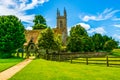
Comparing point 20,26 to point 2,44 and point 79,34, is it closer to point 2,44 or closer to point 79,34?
point 2,44

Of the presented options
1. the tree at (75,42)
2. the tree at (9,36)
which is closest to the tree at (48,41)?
the tree at (9,36)

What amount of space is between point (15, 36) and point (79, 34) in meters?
26.8

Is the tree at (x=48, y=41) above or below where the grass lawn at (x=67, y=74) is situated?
above

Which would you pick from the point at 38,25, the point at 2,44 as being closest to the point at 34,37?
the point at 38,25

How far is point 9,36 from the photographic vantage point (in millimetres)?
50469

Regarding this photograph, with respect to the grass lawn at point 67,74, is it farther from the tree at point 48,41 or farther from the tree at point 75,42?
the tree at point 75,42

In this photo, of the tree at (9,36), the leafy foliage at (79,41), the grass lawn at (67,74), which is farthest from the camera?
the leafy foliage at (79,41)

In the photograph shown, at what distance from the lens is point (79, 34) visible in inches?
2891

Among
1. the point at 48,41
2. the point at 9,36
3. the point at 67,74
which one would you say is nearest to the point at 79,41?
the point at 48,41

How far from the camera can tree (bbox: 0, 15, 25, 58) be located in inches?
1980

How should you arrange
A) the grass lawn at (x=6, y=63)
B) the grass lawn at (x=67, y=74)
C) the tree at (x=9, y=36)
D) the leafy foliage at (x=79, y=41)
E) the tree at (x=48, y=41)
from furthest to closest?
1. the leafy foliage at (x=79, y=41)
2. the tree at (x=48, y=41)
3. the tree at (x=9, y=36)
4. the grass lawn at (x=6, y=63)
5. the grass lawn at (x=67, y=74)

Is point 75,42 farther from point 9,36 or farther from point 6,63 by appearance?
point 6,63

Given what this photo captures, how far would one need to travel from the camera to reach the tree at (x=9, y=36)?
50.3 metres

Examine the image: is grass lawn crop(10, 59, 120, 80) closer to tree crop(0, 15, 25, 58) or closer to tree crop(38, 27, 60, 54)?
tree crop(0, 15, 25, 58)
